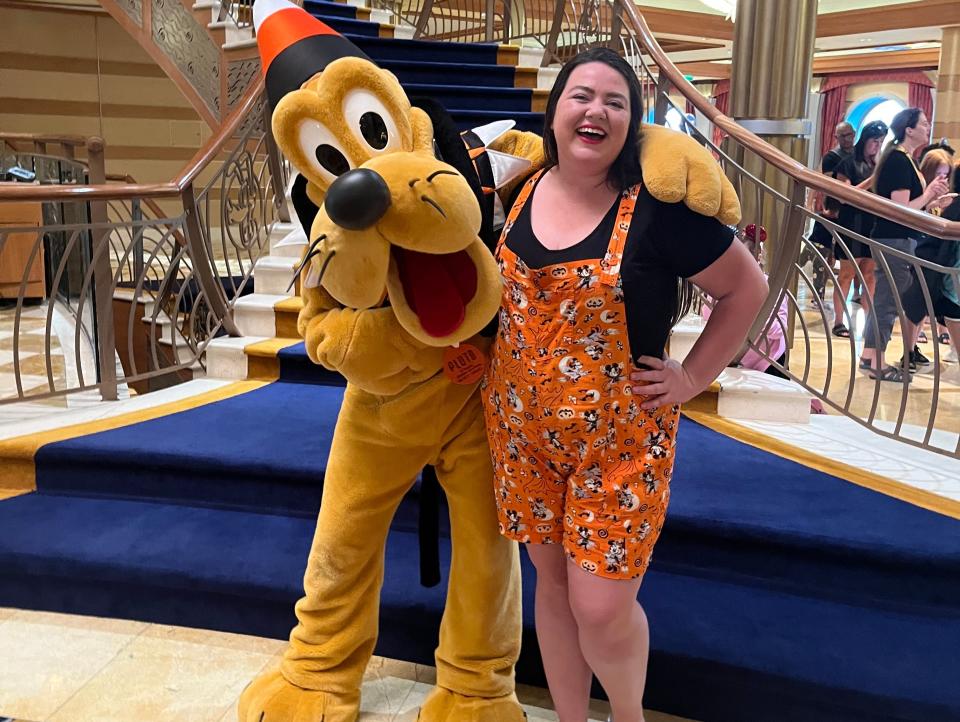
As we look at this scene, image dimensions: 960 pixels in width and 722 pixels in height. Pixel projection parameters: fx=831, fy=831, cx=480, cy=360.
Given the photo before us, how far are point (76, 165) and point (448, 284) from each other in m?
5.99

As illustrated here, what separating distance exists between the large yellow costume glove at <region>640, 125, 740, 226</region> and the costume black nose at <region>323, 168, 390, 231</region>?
449 mm

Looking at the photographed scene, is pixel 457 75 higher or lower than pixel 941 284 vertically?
higher

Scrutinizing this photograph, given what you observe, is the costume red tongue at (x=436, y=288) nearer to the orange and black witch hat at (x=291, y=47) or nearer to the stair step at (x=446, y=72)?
the orange and black witch hat at (x=291, y=47)

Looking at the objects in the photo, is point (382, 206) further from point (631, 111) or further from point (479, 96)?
point (479, 96)

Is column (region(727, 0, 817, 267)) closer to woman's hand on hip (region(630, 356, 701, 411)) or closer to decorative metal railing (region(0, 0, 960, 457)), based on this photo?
decorative metal railing (region(0, 0, 960, 457))

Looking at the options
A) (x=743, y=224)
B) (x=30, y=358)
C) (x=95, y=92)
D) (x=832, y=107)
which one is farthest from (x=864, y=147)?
(x=832, y=107)

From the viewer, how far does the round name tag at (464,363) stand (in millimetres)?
1557

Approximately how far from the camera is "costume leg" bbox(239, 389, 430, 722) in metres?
1.70

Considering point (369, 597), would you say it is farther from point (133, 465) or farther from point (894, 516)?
point (894, 516)

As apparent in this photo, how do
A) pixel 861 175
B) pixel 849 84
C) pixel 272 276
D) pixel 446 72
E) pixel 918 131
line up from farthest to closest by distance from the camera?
1. pixel 849 84
2. pixel 861 175
3. pixel 918 131
4. pixel 446 72
5. pixel 272 276

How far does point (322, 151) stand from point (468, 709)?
119 cm

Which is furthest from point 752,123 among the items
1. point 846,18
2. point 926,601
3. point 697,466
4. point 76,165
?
point 846,18

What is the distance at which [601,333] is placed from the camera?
1.39 metres

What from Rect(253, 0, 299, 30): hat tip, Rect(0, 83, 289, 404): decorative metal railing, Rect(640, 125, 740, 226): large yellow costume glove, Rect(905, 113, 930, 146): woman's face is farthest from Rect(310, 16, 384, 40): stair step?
Rect(640, 125, 740, 226): large yellow costume glove
